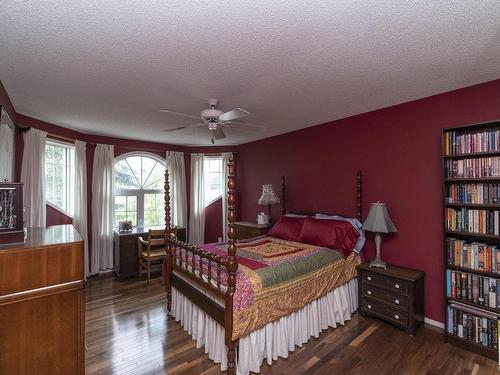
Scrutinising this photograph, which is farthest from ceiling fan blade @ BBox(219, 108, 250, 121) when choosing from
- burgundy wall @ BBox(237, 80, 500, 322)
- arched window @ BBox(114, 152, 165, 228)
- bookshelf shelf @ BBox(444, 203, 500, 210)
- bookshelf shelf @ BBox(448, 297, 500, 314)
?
arched window @ BBox(114, 152, 165, 228)

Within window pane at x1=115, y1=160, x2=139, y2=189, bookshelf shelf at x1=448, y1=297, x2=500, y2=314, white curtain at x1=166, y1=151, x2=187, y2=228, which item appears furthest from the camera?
white curtain at x1=166, y1=151, x2=187, y2=228

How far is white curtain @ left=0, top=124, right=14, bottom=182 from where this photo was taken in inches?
96.4

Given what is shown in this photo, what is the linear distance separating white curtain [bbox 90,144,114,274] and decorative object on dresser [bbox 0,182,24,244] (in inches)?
117

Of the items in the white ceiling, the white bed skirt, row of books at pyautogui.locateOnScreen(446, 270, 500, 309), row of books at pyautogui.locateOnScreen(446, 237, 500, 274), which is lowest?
Answer: the white bed skirt

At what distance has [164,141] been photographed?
16.7 ft

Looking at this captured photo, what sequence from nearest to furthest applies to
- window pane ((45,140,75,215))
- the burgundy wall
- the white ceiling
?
the white ceiling → the burgundy wall → window pane ((45,140,75,215))

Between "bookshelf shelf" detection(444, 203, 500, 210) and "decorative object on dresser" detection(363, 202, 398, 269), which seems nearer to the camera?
"bookshelf shelf" detection(444, 203, 500, 210)

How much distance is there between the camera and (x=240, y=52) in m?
1.85

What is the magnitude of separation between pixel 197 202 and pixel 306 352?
376cm

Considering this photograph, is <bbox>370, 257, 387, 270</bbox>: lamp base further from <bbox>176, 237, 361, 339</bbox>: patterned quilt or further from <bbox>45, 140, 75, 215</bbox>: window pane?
<bbox>45, 140, 75, 215</bbox>: window pane

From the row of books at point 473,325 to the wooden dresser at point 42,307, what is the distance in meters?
3.21

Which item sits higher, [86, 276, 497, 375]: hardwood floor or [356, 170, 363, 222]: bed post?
[356, 170, 363, 222]: bed post

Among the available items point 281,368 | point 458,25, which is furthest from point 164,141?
point 458,25

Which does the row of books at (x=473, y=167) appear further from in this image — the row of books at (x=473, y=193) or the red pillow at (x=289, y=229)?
the red pillow at (x=289, y=229)
